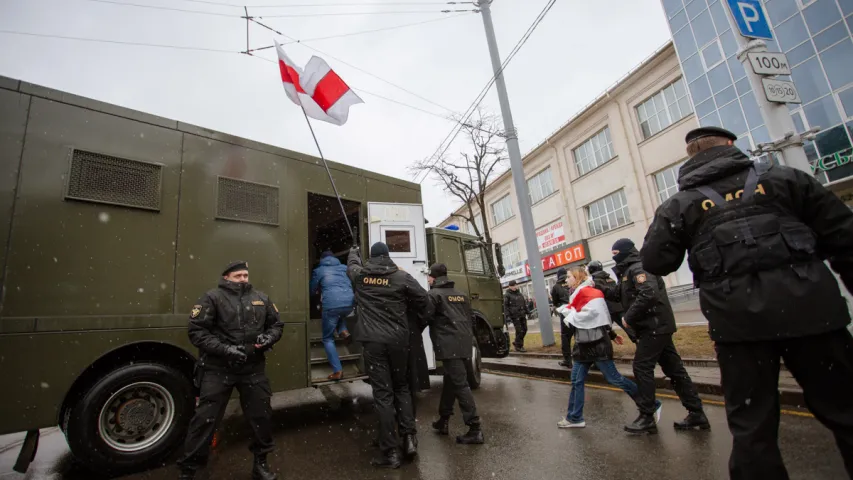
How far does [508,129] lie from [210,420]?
9.00 metres

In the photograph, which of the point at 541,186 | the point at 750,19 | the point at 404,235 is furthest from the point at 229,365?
the point at 541,186

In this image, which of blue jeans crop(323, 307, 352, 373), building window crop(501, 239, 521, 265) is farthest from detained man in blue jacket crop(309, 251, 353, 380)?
building window crop(501, 239, 521, 265)

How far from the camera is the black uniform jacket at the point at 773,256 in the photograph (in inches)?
72.5

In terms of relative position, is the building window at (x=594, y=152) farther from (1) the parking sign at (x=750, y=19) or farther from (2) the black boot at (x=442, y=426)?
(2) the black boot at (x=442, y=426)

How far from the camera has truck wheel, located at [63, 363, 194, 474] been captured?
321cm

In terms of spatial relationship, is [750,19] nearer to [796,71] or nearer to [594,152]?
[796,71]

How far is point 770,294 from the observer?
1.89 metres

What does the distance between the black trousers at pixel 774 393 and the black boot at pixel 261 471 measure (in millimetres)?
3040

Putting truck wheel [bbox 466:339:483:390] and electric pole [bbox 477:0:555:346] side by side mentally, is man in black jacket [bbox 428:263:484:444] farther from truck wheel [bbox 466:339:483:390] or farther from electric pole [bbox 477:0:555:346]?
electric pole [bbox 477:0:555:346]

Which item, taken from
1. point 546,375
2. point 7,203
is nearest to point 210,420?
point 7,203

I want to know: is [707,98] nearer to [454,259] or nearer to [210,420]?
[454,259]

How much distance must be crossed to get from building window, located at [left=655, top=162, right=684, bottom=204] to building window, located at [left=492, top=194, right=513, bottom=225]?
1185 centimetres

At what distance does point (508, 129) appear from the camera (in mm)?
10227

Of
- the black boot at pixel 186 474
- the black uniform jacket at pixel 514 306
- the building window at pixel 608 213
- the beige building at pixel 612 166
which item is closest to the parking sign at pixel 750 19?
the black boot at pixel 186 474
